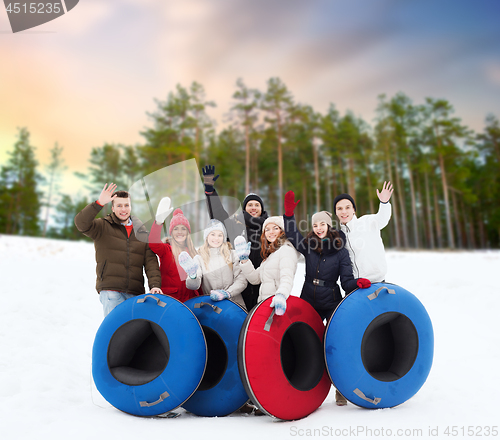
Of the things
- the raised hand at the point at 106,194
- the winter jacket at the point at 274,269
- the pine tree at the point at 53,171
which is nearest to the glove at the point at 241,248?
the winter jacket at the point at 274,269

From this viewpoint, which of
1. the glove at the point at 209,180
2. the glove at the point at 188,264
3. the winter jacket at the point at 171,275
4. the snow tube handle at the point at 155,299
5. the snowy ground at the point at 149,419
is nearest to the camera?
the snowy ground at the point at 149,419

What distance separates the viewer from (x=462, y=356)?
16.7 ft

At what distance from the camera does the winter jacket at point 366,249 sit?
3.47 meters

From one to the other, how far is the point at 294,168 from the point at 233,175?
16.8ft

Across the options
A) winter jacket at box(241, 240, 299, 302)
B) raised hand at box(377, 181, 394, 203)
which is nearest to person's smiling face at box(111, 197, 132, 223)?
winter jacket at box(241, 240, 299, 302)

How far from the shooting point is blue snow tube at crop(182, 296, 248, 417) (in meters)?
3.10

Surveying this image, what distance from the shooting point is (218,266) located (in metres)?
3.66

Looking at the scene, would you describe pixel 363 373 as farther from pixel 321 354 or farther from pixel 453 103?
pixel 453 103

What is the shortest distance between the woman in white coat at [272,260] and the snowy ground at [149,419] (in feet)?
4.07

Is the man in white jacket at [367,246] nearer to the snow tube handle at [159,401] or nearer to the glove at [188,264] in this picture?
the glove at [188,264]

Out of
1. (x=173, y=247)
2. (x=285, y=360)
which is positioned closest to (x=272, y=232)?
(x=173, y=247)

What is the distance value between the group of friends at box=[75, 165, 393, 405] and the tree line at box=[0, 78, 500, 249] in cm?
1722

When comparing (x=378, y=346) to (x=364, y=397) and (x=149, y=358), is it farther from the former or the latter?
(x=149, y=358)

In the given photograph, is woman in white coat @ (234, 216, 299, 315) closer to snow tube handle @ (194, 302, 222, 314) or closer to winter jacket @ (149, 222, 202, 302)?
snow tube handle @ (194, 302, 222, 314)
